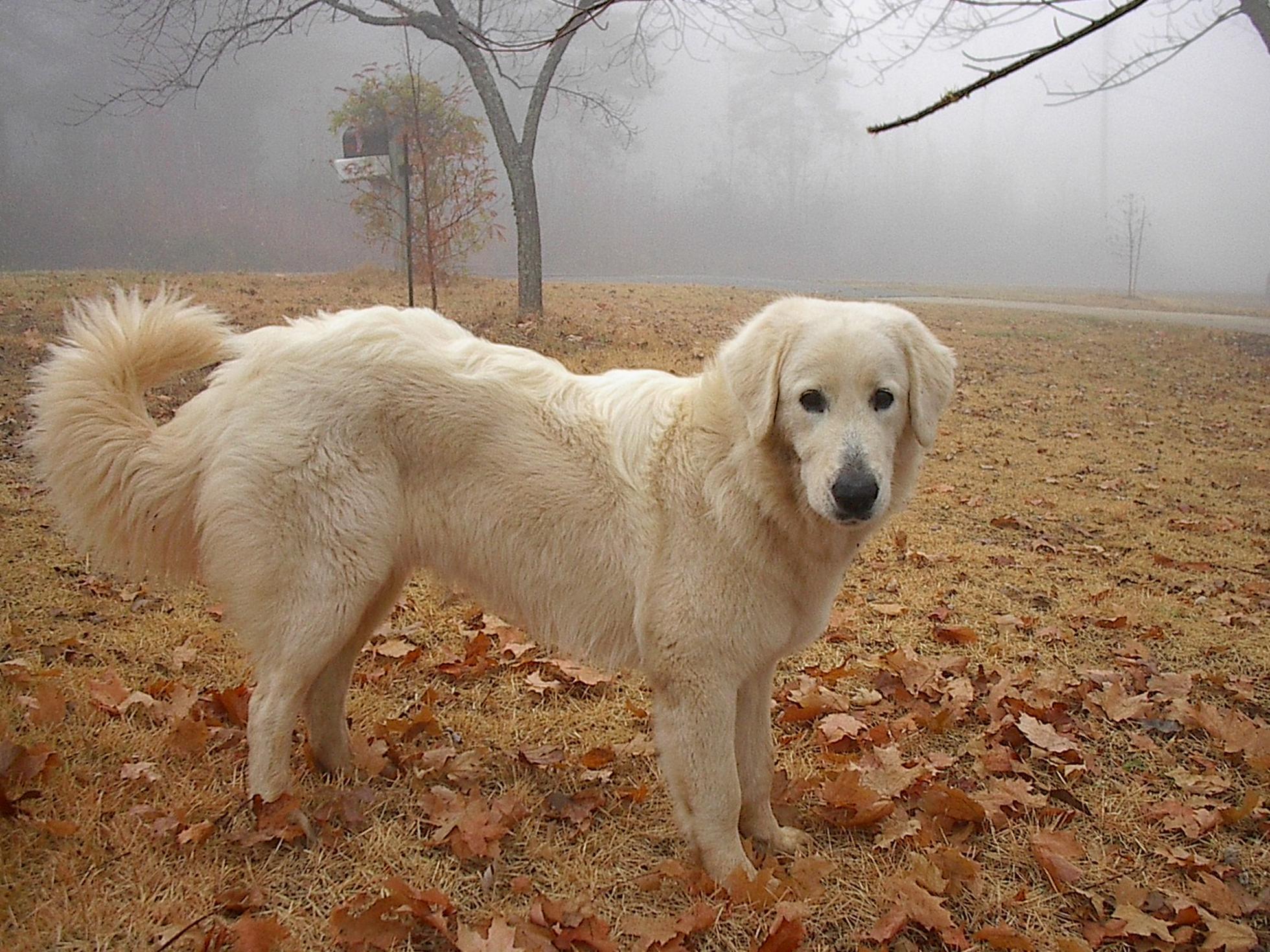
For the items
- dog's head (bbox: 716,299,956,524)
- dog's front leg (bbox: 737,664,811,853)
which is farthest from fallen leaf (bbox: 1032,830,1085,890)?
dog's head (bbox: 716,299,956,524)

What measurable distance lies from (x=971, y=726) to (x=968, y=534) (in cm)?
205

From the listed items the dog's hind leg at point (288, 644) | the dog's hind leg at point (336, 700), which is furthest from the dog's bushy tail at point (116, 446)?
the dog's hind leg at point (336, 700)

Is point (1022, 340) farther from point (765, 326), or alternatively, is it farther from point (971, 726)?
point (765, 326)

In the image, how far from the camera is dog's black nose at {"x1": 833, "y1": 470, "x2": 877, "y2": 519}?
180 centimetres

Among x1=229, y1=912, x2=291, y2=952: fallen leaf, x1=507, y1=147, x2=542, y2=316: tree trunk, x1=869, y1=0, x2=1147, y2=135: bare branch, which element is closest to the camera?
x1=869, y1=0, x2=1147, y2=135: bare branch

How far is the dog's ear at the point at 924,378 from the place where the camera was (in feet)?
6.54

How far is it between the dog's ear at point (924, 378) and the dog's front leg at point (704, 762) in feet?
2.48

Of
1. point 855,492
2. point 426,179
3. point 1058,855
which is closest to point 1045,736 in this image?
point 1058,855

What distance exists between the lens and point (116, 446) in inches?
83.5

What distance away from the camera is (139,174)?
5113 millimetres

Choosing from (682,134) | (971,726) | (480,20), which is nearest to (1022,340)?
(682,134)

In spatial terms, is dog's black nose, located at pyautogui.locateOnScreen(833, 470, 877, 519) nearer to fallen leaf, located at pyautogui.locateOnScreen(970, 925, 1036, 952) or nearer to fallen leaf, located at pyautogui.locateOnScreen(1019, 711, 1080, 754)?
fallen leaf, located at pyautogui.locateOnScreen(970, 925, 1036, 952)

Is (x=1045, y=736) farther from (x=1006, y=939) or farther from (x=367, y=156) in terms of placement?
(x=367, y=156)

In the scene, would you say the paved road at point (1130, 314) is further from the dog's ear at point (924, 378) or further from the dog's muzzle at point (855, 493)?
the dog's muzzle at point (855, 493)
